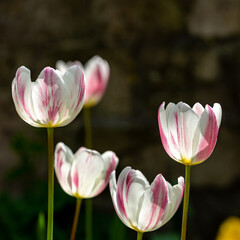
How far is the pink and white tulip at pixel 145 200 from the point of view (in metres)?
0.60

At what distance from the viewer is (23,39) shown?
5.96 ft

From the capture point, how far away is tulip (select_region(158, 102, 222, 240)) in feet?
1.97

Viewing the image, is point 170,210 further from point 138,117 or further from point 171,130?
point 138,117

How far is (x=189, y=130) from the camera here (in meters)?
0.61

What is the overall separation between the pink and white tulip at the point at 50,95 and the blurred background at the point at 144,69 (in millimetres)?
1056

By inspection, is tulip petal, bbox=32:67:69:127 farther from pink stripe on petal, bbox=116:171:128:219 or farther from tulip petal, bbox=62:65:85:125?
pink stripe on petal, bbox=116:171:128:219

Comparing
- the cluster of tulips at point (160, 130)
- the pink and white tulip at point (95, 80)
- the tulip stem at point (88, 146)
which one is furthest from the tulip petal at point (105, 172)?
the pink and white tulip at point (95, 80)

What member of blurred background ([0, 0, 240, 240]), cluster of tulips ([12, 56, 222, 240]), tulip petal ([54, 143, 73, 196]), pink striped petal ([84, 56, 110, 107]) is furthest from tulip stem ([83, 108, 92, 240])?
cluster of tulips ([12, 56, 222, 240])

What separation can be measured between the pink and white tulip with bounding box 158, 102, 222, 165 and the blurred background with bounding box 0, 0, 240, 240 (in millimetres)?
1107

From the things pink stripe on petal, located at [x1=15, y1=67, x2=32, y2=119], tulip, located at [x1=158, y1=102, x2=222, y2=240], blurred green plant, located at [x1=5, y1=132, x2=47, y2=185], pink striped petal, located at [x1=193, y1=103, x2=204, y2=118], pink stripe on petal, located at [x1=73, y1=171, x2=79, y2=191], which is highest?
pink stripe on petal, located at [x1=15, y1=67, x2=32, y2=119]

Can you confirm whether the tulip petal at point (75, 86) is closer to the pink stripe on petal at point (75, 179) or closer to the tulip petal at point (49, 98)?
the tulip petal at point (49, 98)

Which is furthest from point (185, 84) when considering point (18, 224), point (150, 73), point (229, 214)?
point (18, 224)

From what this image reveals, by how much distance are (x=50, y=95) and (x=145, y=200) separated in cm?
18

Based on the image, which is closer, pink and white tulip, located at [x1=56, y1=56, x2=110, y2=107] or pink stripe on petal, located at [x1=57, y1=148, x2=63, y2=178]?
pink stripe on petal, located at [x1=57, y1=148, x2=63, y2=178]
